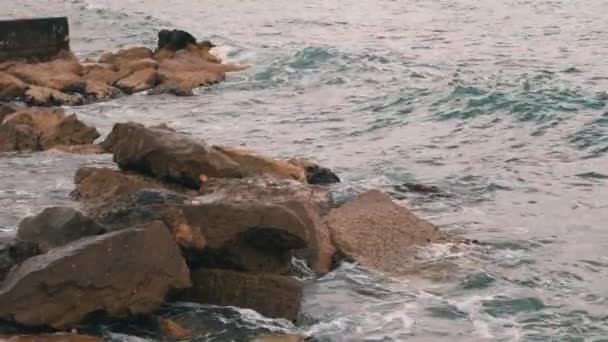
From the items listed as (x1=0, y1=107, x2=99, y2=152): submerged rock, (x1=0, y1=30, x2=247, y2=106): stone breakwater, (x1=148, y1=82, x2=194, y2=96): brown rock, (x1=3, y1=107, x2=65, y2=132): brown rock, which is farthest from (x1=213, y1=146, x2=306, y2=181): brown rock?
(x1=148, y1=82, x2=194, y2=96): brown rock

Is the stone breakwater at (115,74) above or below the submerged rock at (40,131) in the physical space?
below

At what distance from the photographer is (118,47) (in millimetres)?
33125

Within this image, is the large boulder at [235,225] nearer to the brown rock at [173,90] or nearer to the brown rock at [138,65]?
the brown rock at [173,90]

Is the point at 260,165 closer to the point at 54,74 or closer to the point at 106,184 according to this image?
the point at 106,184

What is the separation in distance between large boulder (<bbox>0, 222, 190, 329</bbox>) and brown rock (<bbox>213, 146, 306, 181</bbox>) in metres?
4.30

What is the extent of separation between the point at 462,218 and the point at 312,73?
49.0 ft

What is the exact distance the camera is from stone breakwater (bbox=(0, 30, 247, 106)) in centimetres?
2217

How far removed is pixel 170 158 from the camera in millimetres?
11945

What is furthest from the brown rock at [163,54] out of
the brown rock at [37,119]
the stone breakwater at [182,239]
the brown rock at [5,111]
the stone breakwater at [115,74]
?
the stone breakwater at [182,239]

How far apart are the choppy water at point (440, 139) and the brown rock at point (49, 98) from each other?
2.16 ft

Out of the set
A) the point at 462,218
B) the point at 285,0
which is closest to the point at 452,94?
the point at 462,218

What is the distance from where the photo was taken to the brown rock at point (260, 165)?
12922mm

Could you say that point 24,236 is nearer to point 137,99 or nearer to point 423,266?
point 423,266

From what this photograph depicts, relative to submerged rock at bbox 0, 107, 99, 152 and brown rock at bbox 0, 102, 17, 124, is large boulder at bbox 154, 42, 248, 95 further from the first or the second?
submerged rock at bbox 0, 107, 99, 152
